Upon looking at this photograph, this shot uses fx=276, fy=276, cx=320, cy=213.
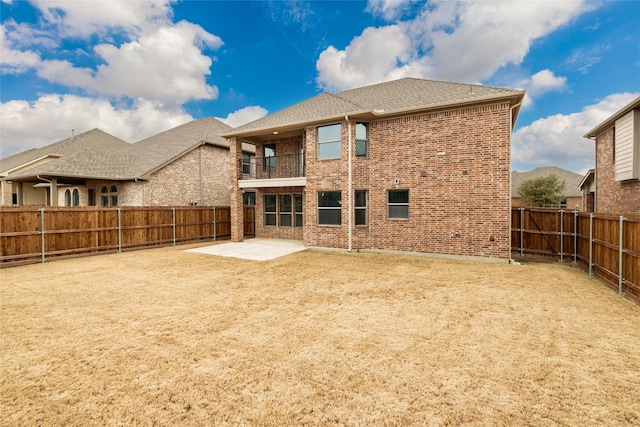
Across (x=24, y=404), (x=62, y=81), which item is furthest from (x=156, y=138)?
(x=24, y=404)

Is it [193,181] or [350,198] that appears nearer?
[350,198]

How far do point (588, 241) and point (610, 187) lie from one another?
7619 mm

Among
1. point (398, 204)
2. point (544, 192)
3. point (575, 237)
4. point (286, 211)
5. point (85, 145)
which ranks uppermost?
point (85, 145)

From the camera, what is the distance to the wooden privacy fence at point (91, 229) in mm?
9570

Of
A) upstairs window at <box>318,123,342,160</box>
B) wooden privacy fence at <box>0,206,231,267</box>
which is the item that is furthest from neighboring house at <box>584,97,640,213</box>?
wooden privacy fence at <box>0,206,231,267</box>

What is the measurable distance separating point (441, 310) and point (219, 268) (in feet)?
22.0

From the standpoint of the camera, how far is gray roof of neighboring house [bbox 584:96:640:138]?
10156 mm

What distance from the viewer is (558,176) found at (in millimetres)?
39469

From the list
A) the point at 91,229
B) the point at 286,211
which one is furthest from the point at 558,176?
the point at 91,229

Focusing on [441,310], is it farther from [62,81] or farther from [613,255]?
[62,81]

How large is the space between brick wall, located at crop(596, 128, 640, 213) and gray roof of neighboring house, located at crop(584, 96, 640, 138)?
24cm

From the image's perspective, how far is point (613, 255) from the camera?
6648mm

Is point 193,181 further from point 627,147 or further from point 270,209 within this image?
point 627,147

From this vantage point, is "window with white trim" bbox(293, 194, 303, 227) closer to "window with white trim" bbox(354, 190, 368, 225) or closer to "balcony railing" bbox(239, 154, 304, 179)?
"balcony railing" bbox(239, 154, 304, 179)
